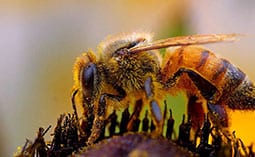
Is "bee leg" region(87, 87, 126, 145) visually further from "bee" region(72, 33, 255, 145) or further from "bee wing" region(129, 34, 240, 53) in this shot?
"bee wing" region(129, 34, 240, 53)

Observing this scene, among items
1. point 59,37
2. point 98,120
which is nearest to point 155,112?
point 98,120

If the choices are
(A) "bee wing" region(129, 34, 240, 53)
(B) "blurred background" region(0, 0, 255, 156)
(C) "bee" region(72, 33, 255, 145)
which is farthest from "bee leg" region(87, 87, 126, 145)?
(B) "blurred background" region(0, 0, 255, 156)

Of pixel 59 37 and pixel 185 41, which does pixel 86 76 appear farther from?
pixel 59 37

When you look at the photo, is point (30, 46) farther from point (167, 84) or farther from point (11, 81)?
point (167, 84)

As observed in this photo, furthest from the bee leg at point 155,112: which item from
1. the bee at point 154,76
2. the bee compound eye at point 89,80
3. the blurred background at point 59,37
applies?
the blurred background at point 59,37

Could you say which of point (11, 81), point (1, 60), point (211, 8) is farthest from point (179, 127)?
point (211, 8)

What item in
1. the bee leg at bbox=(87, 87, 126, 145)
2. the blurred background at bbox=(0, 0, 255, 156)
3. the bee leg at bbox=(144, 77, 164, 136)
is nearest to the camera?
the bee leg at bbox=(144, 77, 164, 136)
